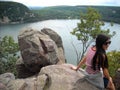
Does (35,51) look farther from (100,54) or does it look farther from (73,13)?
(73,13)

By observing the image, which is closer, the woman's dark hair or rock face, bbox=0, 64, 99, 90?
the woman's dark hair

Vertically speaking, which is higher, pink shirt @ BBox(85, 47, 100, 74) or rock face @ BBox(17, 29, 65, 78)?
pink shirt @ BBox(85, 47, 100, 74)

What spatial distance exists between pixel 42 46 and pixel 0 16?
271 ft

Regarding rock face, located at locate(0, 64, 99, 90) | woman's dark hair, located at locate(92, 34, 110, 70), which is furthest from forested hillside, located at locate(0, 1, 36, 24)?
woman's dark hair, located at locate(92, 34, 110, 70)

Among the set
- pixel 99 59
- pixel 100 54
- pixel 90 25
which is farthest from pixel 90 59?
pixel 90 25

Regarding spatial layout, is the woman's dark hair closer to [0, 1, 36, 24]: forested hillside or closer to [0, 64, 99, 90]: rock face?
[0, 64, 99, 90]: rock face

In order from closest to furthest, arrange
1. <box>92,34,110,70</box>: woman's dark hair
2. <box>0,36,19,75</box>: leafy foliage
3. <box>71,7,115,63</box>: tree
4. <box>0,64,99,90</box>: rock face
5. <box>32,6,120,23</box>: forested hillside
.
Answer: <box>92,34,110,70</box>: woman's dark hair < <box>0,64,99,90</box>: rock face < <box>71,7,115,63</box>: tree < <box>0,36,19,75</box>: leafy foliage < <box>32,6,120,23</box>: forested hillside

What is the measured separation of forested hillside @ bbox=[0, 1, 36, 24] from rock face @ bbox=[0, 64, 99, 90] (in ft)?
275

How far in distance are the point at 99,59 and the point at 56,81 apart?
1.81 metres

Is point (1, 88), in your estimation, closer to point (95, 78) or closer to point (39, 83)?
point (39, 83)

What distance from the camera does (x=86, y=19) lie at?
26.3m

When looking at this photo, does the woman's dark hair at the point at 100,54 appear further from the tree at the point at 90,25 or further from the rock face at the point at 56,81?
the tree at the point at 90,25

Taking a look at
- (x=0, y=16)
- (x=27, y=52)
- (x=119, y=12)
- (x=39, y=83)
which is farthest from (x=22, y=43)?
(x=0, y=16)

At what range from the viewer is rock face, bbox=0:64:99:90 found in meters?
8.02
